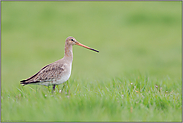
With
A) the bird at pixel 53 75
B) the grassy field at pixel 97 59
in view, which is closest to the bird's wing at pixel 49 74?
the bird at pixel 53 75

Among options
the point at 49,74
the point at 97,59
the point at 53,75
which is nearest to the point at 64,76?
the point at 53,75

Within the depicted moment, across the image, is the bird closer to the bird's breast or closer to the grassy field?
the bird's breast

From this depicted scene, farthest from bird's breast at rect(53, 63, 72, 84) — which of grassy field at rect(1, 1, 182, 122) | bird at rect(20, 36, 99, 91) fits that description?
grassy field at rect(1, 1, 182, 122)

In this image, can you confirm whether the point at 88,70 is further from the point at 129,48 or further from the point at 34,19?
the point at 34,19

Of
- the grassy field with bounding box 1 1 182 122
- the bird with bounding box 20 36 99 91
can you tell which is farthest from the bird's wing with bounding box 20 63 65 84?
the grassy field with bounding box 1 1 182 122

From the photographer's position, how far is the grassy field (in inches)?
178

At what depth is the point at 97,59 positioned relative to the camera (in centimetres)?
1483

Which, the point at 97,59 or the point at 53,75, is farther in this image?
the point at 97,59

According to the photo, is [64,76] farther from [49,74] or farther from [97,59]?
[97,59]

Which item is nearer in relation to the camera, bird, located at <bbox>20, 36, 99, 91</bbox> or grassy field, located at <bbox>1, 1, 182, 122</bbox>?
grassy field, located at <bbox>1, 1, 182, 122</bbox>

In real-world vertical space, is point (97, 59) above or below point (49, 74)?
above

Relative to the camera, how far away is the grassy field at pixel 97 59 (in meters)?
4.53

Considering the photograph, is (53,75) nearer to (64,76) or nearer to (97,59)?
(64,76)

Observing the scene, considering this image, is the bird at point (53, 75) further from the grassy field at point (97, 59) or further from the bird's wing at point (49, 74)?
the grassy field at point (97, 59)
